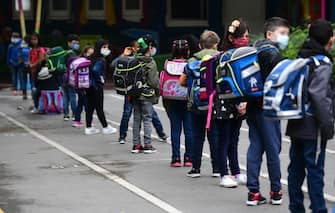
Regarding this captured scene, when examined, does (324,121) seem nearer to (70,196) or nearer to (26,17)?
(70,196)

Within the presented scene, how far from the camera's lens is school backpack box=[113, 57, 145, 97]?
11.3m

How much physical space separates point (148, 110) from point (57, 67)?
552cm

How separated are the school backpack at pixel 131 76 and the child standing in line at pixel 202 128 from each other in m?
1.67

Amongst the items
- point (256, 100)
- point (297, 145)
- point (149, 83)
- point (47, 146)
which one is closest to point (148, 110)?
point (149, 83)

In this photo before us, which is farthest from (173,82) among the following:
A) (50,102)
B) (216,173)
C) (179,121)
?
(50,102)

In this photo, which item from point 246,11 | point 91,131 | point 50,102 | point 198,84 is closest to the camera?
point 198,84

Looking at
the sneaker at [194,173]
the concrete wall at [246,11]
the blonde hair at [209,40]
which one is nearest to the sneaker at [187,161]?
the sneaker at [194,173]

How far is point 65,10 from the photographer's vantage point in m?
28.1

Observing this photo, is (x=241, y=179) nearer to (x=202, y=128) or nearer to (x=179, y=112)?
(x=202, y=128)

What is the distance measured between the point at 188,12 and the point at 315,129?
21107 mm

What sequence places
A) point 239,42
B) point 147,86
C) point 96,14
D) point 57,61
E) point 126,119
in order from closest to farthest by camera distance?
point 239,42, point 147,86, point 126,119, point 57,61, point 96,14

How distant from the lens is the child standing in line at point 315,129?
680 centimetres

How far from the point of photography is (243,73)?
311 inches

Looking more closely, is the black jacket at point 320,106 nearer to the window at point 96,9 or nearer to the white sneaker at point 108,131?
the white sneaker at point 108,131
